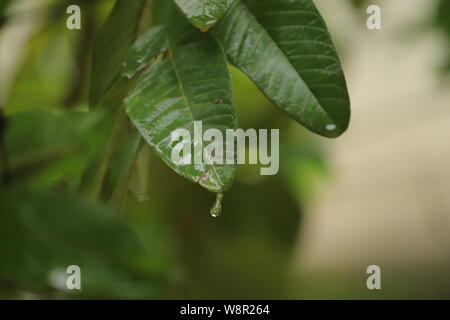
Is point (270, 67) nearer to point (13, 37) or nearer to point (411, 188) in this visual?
point (13, 37)

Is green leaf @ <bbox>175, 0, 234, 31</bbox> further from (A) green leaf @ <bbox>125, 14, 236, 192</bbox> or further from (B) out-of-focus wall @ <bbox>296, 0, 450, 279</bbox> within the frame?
(B) out-of-focus wall @ <bbox>296, 0, 450, 279</bbox>

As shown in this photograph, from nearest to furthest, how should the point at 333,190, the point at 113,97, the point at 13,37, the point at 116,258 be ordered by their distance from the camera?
the point at 116,258 → the point at 113,97 → the point at 13,37 → the point at 333,190

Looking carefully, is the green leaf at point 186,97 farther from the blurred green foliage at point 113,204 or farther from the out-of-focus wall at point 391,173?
the out-of-focus wall at point 391,173

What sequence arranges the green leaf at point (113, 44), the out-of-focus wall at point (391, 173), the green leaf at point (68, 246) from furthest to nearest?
the out-of-focus wall at point (391, 173), the green leaf at point (113, 44), the green leaf at point (68, 246)

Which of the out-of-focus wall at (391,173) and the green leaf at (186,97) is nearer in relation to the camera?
the green leaf at (186,97)

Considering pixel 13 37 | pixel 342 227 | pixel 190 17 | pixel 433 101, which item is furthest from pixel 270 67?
pixel 342 227

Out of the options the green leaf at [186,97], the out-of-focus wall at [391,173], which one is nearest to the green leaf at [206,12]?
the green leaf at [186,97]
